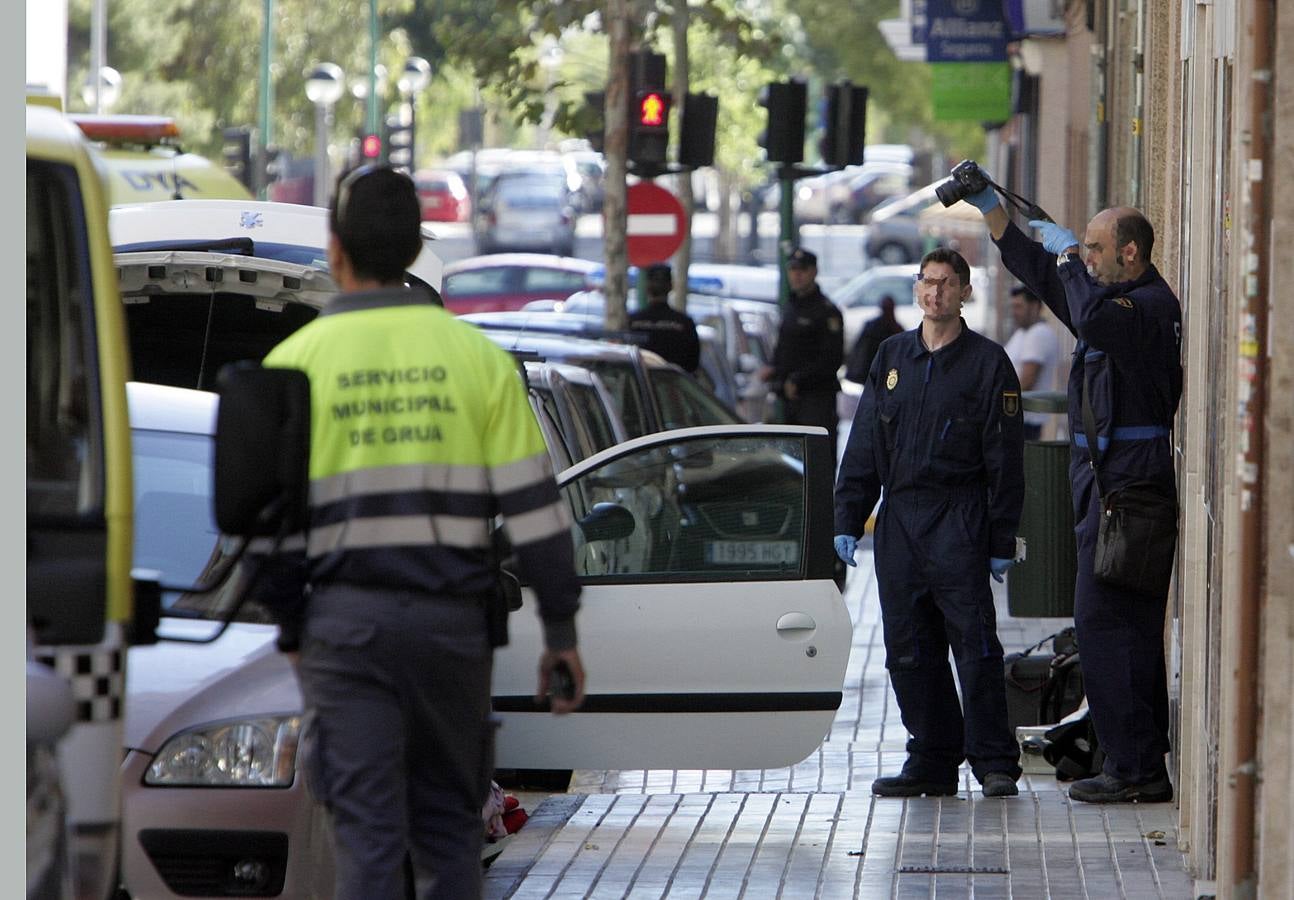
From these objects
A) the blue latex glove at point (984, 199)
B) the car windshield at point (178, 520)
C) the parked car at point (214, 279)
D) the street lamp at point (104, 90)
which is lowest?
the car windshield at point (178, 520)

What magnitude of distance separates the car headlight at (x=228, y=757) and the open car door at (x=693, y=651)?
2262 mm

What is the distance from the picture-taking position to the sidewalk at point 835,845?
670 centimetres

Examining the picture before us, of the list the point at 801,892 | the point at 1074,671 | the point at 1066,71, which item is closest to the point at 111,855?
the point at 801,892

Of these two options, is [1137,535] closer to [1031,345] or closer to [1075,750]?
[1075,750]

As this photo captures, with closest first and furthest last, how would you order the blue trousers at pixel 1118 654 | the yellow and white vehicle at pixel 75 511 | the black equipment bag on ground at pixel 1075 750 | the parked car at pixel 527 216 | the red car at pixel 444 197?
the yellow and white vehicle at pixel 75 511
the blue trousers at pixel 1118 654
the black equipment bag on ground at pixel 1075 750
the parked car at pixel 527 216
the red car at pixel 444 197

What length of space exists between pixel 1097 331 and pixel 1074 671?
252 centimetres

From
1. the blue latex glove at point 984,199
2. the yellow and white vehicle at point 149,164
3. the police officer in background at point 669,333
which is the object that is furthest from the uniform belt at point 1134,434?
the police officer in background at point 669,333

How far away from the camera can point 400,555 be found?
4.55 meters

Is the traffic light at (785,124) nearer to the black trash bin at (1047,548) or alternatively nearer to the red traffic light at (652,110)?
the red traffic light at (652,110)

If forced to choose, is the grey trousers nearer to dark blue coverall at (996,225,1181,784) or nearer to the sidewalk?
the sidewalk

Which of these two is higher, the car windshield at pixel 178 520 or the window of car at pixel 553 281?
the window of car at pixel 553 281

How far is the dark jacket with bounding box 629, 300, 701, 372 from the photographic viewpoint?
17.0m

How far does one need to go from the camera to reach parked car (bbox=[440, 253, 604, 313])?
30.8 meters

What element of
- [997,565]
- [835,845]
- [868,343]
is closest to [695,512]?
[997,565]
